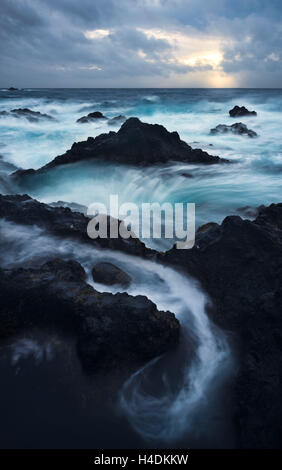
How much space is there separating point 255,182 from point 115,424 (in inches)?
365

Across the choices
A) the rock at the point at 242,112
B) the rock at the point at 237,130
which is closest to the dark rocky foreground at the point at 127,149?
the rock at the point at 237,130

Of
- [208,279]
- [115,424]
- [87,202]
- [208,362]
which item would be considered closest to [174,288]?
[208,279]

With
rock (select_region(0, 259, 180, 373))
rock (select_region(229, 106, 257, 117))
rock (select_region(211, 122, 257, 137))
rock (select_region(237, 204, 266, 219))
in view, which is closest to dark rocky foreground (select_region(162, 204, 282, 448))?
rock (select_region(0, 259, 180, 373))

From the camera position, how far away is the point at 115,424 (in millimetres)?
2906

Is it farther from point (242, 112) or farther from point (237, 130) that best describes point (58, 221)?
point (242, 112)

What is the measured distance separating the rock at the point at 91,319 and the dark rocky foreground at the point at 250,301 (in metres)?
0.84

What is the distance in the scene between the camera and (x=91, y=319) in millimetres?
3361

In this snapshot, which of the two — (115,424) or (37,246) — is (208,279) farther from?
(37,246)

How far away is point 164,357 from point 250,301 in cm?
133

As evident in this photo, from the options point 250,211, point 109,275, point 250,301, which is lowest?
point 250,301

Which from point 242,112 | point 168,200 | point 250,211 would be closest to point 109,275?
point 250,211

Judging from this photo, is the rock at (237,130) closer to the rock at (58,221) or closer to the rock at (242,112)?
the rock at (242,112)

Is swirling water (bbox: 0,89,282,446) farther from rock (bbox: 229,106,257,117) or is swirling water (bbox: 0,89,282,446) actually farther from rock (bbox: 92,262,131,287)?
rock (bbox: 229,106,257,117)

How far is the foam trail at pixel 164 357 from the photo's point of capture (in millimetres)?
3057
